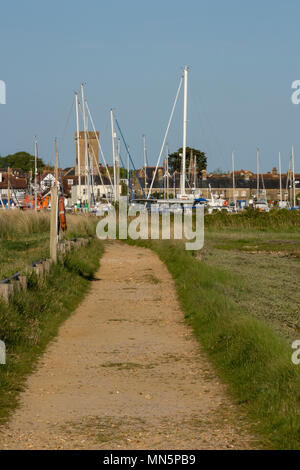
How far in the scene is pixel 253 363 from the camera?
9586mm

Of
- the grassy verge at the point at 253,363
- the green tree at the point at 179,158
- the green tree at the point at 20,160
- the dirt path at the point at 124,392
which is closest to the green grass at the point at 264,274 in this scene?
the grassy verge at the point at 253,363

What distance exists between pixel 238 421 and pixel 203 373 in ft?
7.34

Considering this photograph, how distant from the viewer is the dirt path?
741cm

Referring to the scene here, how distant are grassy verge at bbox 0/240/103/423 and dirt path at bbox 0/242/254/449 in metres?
0.17

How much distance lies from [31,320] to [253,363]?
177 inches

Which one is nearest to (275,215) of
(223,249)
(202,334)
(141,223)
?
(141,223)

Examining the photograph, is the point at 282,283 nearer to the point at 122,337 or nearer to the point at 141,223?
the point at 122,337

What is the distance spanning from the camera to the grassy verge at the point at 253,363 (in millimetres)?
7430

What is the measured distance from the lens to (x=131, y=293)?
18547mm
